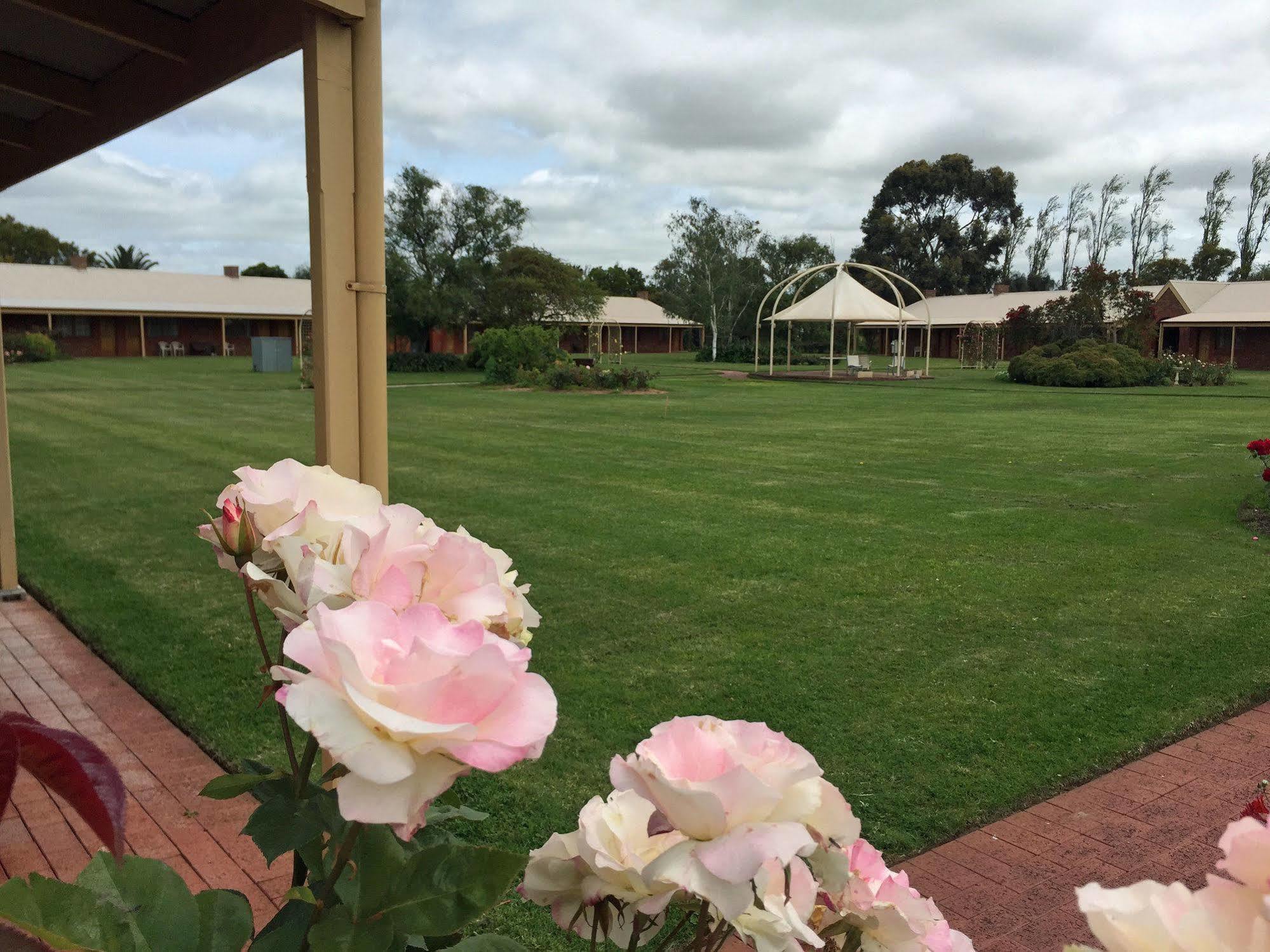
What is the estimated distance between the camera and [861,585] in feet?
20.2

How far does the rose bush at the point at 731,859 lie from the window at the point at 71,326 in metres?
47.8

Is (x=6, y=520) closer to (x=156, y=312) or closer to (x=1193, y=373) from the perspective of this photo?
(x=1193, y=373)

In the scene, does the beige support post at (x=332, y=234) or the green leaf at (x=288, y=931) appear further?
the beige support post at (x=332, y=234)

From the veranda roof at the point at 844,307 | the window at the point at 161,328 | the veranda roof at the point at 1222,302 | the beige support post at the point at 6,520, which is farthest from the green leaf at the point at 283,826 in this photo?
the window at the point at 161,328

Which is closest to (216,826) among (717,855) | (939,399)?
(717,855)

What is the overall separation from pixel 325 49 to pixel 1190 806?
365 centimetres

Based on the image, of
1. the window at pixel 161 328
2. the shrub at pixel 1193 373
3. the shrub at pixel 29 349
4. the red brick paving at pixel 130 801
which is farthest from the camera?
the window at pixel 161 328

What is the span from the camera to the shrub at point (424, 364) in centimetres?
3406

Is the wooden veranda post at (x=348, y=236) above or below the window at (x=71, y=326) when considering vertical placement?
below

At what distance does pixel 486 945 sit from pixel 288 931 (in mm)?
174

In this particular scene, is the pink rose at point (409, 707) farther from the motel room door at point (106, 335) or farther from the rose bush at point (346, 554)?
the motel room door at point (106, 335)

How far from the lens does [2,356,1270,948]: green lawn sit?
3.91 m

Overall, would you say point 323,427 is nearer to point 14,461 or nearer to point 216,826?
point 216,826

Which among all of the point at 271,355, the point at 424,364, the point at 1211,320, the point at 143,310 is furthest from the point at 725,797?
the point at 143,310
